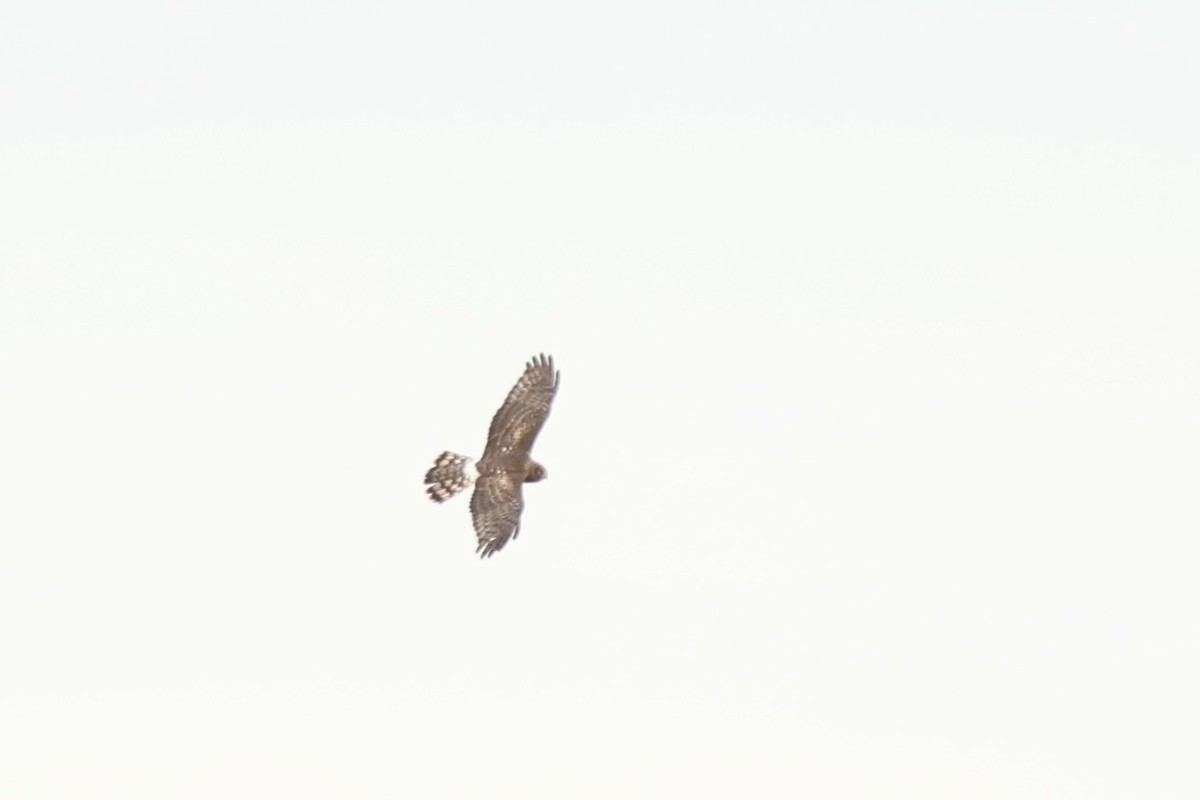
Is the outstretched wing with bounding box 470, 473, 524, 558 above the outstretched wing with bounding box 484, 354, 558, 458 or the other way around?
the other way around

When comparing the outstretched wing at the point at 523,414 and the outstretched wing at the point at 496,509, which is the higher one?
the outstretched wing at the point at 523,414
